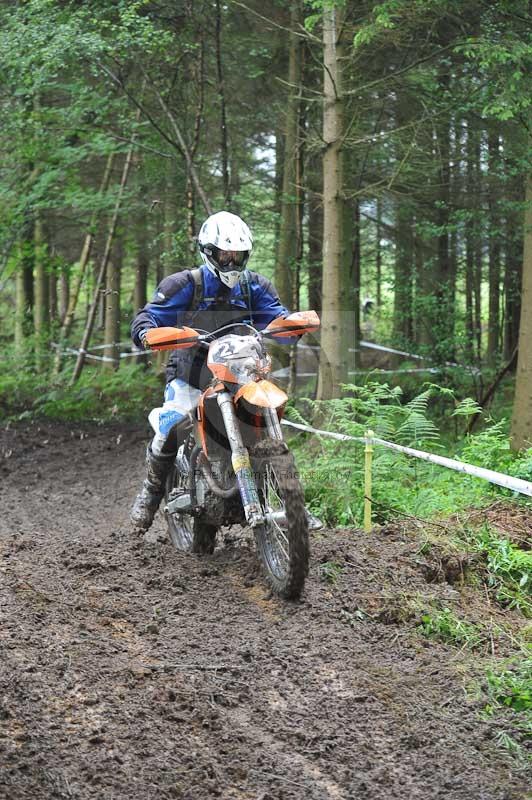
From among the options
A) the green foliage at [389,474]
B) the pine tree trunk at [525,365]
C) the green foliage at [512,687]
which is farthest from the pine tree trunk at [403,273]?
the green foliage at [512,687]

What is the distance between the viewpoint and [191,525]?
750 cm

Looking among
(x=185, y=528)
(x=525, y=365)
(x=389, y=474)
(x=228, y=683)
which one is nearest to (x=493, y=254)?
(x=525, y=365)

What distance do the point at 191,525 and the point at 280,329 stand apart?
200 centimetres

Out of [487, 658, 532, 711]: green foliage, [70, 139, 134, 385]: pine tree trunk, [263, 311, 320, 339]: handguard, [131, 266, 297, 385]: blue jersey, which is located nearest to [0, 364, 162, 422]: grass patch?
[70, 139, 134, 385]: pine tree trunk

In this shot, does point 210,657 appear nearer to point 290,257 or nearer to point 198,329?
point 198,329

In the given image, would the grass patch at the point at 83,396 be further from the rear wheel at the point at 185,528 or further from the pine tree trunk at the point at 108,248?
the rear wheel at the point at 185,528

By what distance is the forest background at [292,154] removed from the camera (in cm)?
1269

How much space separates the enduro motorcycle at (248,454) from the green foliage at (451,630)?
81cm

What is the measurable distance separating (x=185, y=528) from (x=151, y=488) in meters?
0.44

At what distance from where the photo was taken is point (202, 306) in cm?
681

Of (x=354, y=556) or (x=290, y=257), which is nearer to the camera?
(x=354, y=556)

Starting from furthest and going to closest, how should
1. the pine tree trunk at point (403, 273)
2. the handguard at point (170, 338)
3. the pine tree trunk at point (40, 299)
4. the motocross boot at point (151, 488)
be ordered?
the pine tree trunk at point (40, 299) < the pine tree trunk at point (403, 273) < the motocross boot at point (151, 488) < the handguard at point (170, 338)

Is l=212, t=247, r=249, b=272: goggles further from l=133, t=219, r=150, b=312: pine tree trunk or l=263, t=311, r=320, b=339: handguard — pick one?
l=133, t=219, r=150, b=312: pine tree trunk

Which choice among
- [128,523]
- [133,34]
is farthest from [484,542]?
[133,34]
